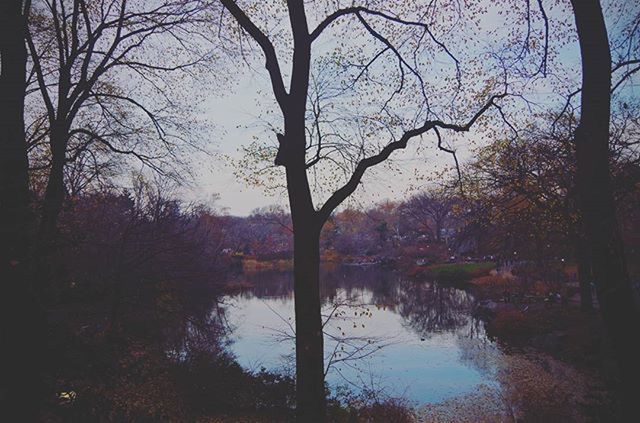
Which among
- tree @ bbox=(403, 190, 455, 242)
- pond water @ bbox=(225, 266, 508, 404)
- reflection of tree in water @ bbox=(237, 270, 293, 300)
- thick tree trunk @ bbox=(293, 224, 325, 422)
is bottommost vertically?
pond water @ bbox=(225, 266, 508, 404)

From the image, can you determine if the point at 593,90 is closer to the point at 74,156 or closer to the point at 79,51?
the point at 79,51

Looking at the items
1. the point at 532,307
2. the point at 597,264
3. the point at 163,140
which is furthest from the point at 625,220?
the point at 163,140

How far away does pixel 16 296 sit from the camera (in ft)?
10.8

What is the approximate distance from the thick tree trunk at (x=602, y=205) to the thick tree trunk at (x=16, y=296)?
5.13 metres

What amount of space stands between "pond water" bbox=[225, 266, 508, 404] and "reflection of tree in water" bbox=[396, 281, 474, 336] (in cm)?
4

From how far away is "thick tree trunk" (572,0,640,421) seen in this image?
400 cm

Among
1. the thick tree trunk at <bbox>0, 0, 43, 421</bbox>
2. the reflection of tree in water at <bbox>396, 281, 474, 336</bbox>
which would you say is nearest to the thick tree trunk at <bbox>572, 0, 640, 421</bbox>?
the thick tree trunk at <bbox>0, 0, 43, 421</bbox>

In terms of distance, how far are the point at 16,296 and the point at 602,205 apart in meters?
5.31

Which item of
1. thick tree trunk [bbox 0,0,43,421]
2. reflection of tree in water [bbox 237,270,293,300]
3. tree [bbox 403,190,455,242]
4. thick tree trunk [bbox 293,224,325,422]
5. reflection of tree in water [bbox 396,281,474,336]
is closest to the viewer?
thick tree trunk [bbox 0,0,43,421]

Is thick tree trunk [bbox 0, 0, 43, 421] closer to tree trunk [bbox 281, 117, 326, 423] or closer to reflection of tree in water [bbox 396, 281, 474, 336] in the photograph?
tree trunk [bbox 281, 117, 326, 423]

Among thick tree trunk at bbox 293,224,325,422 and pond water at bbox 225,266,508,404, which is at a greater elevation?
thick tree trunk at bbox 293,224,325,422

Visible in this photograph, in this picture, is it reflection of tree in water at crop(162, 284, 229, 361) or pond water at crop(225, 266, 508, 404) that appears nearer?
pond water at crop(225, 266, 508, 404)

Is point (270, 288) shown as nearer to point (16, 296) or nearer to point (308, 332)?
point (308, 332)

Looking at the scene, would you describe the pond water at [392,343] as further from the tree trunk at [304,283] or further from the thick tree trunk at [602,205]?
the thick tree trunk at [602,205]
